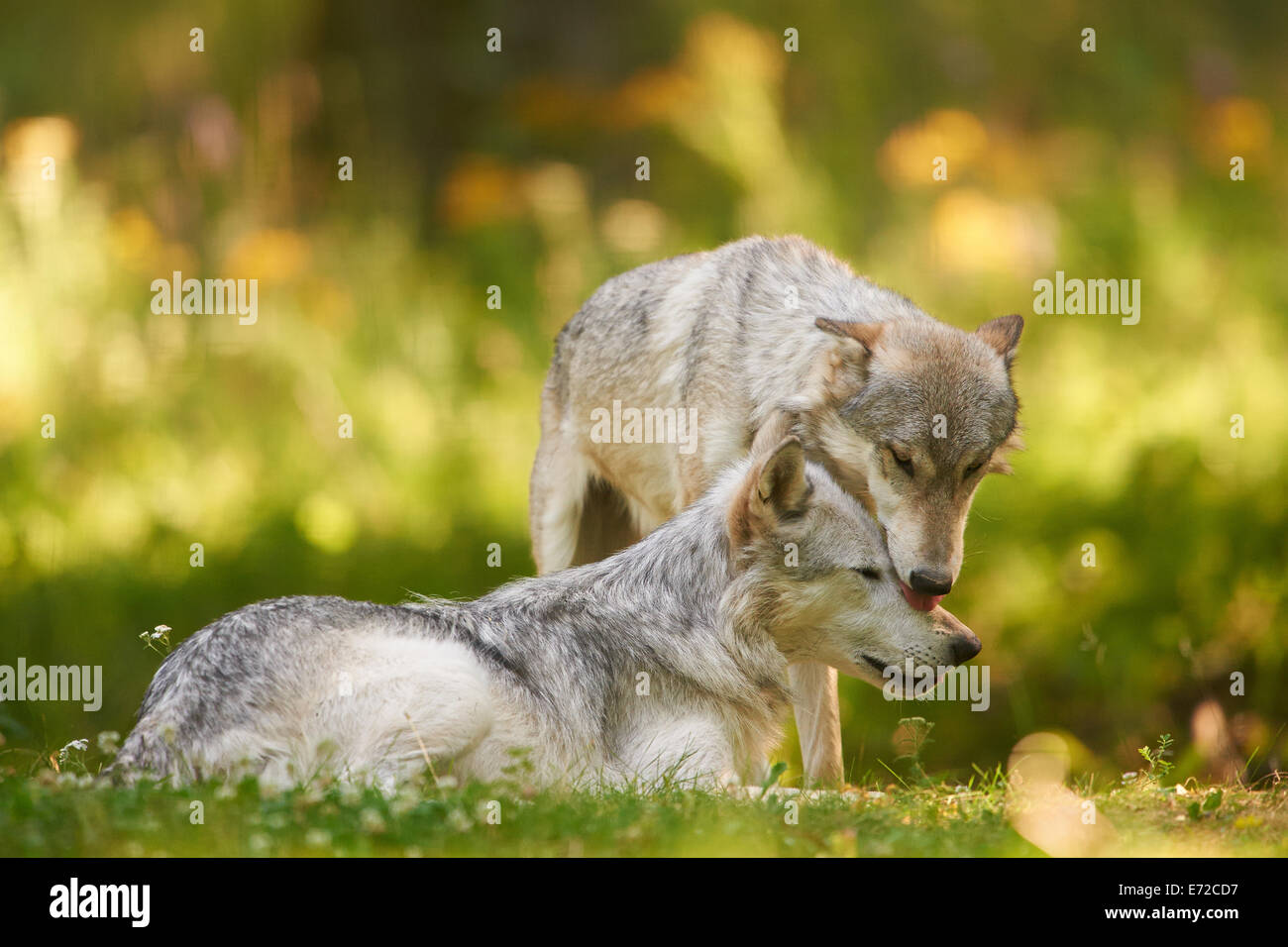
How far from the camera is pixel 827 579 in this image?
5344 mm

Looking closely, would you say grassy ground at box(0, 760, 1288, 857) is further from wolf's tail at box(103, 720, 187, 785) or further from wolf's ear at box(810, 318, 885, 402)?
wolf's ear at box(810, 318, 885, 402)

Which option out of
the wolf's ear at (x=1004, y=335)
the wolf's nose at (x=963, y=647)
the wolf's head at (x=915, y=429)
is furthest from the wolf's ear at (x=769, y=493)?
the wolf's ear at (x=1004, y=335)

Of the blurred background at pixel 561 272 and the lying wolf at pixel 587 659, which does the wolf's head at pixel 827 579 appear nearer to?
the lying wolf at pixel 587 659

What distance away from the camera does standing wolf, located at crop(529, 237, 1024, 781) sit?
553 cm

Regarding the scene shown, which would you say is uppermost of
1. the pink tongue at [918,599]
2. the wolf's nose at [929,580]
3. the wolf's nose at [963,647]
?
the wolf's nose at [929,580]

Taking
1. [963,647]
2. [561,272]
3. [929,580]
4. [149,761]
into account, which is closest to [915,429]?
[929,580]

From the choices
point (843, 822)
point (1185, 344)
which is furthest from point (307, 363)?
point (843, 822)

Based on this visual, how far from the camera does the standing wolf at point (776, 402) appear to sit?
218 inches

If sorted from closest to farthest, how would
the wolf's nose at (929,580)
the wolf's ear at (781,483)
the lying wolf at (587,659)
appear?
the lying wolf at (587,659) → the wolf's ear at (781,483) → the wolf's nose at (929,580)

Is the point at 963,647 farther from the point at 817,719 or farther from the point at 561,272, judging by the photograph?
the point at 561,272

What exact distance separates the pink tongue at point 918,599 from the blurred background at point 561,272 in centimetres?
216

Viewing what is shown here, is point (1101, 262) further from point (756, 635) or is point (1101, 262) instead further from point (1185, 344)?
point (756, 635)

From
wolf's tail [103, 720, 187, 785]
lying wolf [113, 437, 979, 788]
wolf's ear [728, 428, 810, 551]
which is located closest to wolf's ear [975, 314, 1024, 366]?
lying wolf [113, 437, 979, 788]

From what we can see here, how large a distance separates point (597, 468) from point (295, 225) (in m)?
7.11
